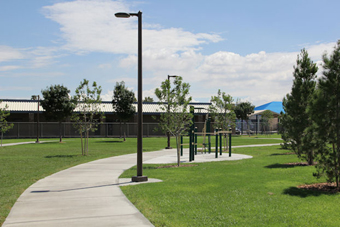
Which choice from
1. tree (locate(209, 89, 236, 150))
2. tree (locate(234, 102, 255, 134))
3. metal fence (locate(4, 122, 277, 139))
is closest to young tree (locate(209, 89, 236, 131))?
tree (locate(209, 89, 236, 150))

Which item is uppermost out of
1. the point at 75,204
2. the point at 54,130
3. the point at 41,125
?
the point at 41,125

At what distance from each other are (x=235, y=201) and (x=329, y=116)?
361 cm

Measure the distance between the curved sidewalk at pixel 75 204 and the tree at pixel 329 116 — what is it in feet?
17.6

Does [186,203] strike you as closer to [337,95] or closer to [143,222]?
[143,222]

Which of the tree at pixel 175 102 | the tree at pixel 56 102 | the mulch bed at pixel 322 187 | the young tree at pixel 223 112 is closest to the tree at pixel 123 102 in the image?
the tree at pixel 56 102

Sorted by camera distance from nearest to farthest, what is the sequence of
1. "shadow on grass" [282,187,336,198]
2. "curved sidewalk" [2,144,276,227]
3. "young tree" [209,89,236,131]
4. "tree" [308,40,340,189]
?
1. "curved sidewalk" [2,144,276,227]
2. "shadow on grass" [282,187,336,198]
3. "tree" [308,40,340,189]
4. "young tree" [209,89,236,131]

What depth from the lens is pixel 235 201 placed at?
8789 mm

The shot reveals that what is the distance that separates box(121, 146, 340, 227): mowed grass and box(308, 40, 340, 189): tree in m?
0.85

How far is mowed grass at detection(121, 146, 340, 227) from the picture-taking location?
7227 millimetres

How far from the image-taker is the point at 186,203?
8.73 metres

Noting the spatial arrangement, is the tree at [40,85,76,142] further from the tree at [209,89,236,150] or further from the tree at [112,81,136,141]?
the tree at [209,89,236,150]

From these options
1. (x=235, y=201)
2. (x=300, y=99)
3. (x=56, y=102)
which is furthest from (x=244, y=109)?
(x=235, y=201)

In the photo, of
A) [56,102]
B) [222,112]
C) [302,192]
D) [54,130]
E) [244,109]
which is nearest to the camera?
[302,192]

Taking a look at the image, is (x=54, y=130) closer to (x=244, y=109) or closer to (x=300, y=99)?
(x=244, y=109)
